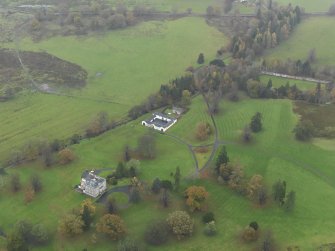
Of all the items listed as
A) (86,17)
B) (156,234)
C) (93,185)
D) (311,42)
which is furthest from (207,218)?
(86,17)

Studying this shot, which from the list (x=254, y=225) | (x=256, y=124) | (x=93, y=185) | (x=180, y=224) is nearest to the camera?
(x=180, y=224)

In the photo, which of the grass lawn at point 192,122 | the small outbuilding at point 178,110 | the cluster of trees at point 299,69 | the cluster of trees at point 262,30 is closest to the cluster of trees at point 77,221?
the grass lawn at point 192,122

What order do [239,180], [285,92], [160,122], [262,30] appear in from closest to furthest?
[239,180] → [160,122] → [285,92] → [262,30]

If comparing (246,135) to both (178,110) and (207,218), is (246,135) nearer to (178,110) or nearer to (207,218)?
(178,110)

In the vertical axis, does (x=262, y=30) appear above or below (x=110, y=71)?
above

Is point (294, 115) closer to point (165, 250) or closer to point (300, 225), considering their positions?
point (300, 225)

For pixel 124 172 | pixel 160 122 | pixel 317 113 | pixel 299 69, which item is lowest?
pixel 124 172

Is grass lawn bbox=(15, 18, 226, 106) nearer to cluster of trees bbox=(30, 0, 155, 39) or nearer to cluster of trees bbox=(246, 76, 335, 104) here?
cluster of trees bbox=(30, 0, 155, 39)
